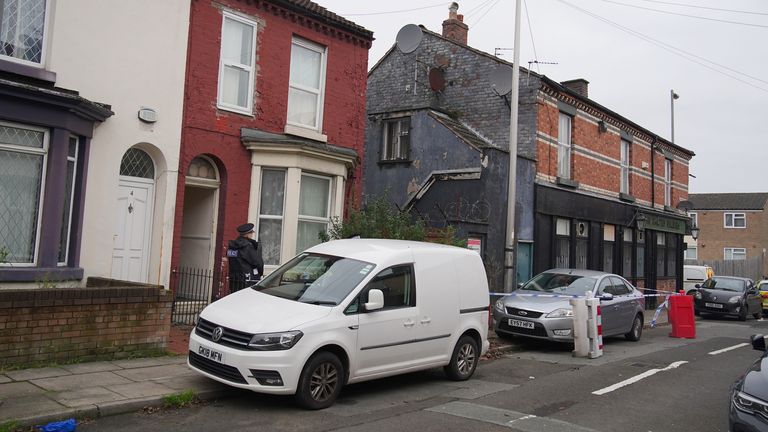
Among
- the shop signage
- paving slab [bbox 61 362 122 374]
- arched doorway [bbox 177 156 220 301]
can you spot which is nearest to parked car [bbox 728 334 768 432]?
paving slab [bbox 61 362 122 374]

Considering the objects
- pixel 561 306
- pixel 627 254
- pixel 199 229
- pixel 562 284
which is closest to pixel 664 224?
pixel 627 254

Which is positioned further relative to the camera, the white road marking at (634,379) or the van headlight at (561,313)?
the van headlight at (561,313)

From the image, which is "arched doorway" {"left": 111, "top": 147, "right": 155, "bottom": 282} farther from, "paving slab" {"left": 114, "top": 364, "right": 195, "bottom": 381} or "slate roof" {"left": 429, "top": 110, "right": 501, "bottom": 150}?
"slate roof" {"left": 429, "top": 110, "right": 501, "bottom": 150}

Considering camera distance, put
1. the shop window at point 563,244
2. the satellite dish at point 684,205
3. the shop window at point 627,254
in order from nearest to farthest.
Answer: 1. the shop window at point 563,244
2. the shop window at point 627,254
3. the satellite dish at point 684,205

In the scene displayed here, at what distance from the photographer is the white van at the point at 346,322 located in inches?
251

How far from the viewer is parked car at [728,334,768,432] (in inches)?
183

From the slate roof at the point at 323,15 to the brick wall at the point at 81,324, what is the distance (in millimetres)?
6995

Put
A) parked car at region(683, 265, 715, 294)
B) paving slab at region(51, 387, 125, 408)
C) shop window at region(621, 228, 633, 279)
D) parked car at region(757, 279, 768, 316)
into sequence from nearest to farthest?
paving slab at region(51, 387, 125, 408)
shop window at region(621, 228, 633, 279)
parked car at region(757, 279, 768, 316)
parked car at region(683, 265, 715, 294)

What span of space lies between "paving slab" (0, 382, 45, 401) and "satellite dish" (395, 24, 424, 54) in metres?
14.9

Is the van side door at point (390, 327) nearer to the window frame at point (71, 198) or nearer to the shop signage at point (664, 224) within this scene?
the window frame at point (71, 198)

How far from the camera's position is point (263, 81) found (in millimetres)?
12469

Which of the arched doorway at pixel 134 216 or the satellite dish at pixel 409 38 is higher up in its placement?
the satellite dish at pixel 409 38

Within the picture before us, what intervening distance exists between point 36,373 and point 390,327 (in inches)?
165

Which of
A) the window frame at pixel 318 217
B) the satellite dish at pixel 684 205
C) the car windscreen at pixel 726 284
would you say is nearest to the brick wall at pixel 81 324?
the window frame at pixel 318 217
